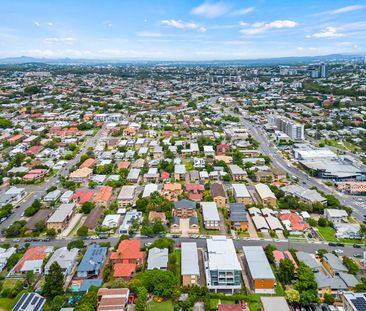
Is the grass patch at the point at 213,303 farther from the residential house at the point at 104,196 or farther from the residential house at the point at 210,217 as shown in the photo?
the residential house at the point at 104,196

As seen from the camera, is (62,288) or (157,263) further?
(157,263)

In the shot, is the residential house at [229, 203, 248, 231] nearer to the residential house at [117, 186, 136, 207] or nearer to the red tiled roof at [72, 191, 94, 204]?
the residential house at [117, 186, 136, 207]

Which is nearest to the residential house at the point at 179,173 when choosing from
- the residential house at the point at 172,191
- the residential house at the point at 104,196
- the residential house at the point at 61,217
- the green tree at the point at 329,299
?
the residential house at the point at 172,191

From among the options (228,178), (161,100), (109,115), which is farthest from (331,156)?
(161,100)

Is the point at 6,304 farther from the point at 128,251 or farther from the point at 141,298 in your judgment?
the point at 141,298

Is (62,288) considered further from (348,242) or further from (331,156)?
(331,156)

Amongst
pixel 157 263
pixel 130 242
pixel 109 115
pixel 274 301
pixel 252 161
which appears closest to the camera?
pixel 274 301
